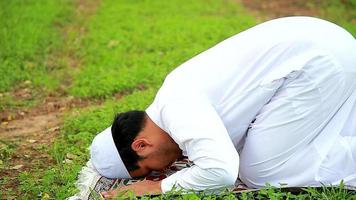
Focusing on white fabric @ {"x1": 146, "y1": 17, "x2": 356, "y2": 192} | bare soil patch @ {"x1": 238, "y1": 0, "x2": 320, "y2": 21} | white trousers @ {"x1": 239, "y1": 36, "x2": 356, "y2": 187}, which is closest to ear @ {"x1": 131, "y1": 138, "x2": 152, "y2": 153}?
white fabric @ {"x1": 146, "y1": 17, "x2": 356, "y2": 192}

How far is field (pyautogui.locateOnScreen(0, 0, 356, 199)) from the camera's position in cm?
479

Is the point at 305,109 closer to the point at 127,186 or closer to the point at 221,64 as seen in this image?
the point at 221,64

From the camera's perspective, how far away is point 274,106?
12.6 feet

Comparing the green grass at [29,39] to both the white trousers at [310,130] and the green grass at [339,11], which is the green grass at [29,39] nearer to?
the white trousers at [310,130]

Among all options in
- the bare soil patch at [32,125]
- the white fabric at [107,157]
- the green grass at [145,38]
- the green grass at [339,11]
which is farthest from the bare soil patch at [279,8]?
the white fabric at [107,157]

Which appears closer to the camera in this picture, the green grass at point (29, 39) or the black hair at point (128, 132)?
the black hair at point (128, 132)

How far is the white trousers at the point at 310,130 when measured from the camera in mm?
3785

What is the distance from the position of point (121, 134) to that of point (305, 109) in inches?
48.4

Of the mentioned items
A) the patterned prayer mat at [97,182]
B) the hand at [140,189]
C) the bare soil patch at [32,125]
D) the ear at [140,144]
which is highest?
the ear at [140,144]

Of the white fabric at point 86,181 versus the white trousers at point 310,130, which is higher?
the white trousers at point 310,130

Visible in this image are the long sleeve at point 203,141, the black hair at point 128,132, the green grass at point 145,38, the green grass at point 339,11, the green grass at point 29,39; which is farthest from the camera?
the green grass at point 339,11

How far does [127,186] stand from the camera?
12.9 feet

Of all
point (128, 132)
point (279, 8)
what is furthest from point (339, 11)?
point (128, 132)

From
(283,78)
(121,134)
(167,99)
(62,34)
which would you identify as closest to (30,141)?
(121,134)
